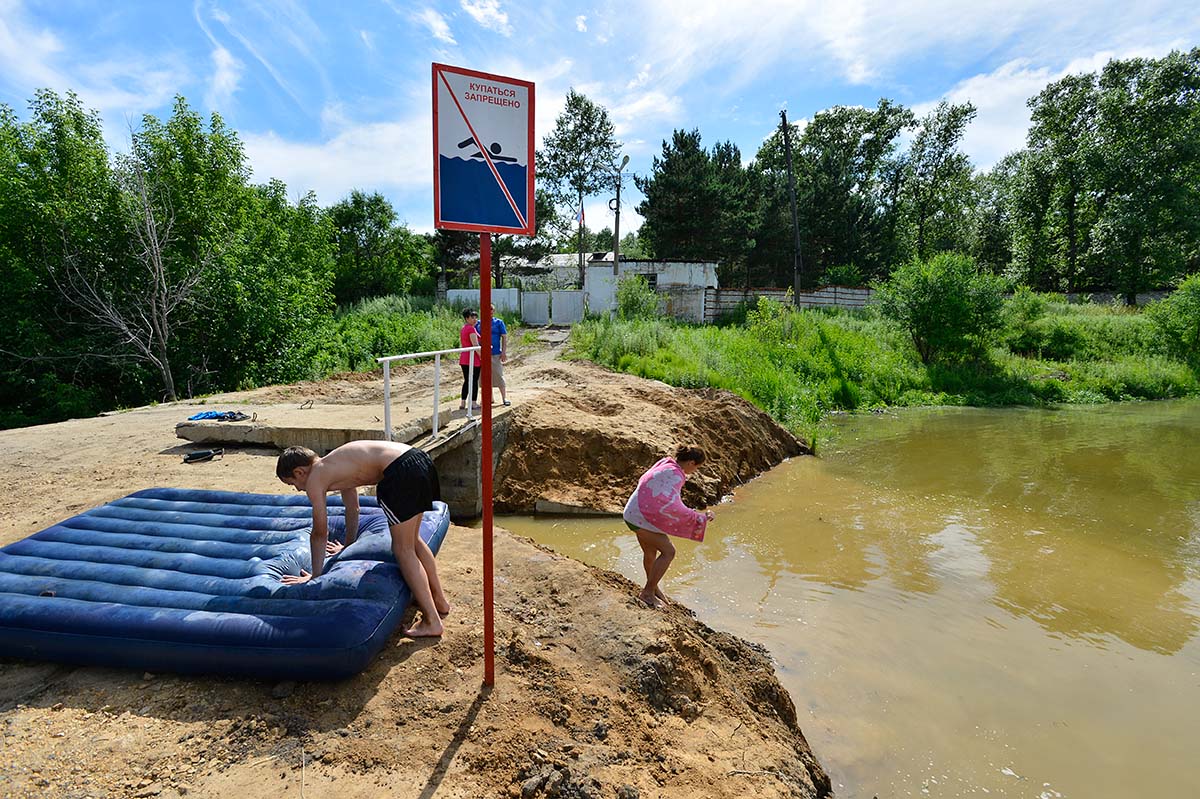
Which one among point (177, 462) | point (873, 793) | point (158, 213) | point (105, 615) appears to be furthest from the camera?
point (158, 213)

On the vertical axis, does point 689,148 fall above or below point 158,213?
above

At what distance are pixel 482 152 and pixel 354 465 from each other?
2.00 m

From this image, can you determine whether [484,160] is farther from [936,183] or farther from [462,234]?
[936,183]

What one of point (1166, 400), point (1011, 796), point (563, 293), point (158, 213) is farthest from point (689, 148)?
point (1011, 796)

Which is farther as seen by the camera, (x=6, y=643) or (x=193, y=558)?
(x=193, y=558)

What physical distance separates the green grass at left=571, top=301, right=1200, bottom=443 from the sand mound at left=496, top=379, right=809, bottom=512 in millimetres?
2356

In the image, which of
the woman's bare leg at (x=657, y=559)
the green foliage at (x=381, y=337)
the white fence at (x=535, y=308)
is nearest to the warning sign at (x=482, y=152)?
the woman's bare leg at (x=657, y=559)

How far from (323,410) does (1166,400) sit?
28357 mm

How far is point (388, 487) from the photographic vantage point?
348 centimetres

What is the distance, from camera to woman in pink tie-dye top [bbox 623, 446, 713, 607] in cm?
479

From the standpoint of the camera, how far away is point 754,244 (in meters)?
36.2

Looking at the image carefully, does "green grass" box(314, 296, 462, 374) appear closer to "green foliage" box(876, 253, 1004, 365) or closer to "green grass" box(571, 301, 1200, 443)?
"green grass" box(571, 301, 1200, 443)

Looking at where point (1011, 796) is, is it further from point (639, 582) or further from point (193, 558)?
point (193, 558)

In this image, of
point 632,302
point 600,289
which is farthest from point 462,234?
point 632,302
